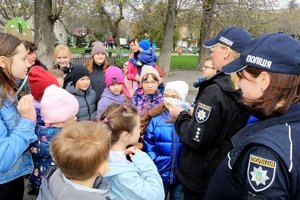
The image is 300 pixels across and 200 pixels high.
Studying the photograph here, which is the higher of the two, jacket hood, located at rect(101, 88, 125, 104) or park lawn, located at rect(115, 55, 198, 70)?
jacket hood, located at rect(101, 88, 125, 104)

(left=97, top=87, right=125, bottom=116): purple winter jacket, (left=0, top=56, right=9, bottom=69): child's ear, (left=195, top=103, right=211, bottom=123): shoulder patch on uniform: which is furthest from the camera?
(left=97, top=87, right=125, bottom=116): purple winter jacket

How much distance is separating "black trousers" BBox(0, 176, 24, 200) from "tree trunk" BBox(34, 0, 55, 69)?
8132 mm

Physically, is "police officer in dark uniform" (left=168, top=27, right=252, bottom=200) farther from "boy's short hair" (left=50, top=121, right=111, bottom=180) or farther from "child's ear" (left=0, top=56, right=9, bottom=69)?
"child's ear" (left=0, top=56, right=9, bottom=69)

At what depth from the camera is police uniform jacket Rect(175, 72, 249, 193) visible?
7.82ft

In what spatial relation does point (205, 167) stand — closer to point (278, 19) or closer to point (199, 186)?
point (199, 186)

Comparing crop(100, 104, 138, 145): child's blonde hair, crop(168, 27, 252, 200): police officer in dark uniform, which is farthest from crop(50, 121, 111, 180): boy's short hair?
crop(168, 27, 252, 200): police officer in dark uniform

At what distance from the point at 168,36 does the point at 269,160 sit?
1626 centimetres

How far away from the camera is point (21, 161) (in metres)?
2.44

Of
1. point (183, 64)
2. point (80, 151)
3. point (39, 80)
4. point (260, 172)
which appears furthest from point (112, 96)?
point (183, 64)

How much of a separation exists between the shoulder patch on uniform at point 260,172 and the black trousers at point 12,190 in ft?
5.46

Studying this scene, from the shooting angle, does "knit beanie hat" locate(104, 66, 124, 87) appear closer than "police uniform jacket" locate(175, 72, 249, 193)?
No

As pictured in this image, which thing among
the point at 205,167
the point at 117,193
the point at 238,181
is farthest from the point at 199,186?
the point at 238,181

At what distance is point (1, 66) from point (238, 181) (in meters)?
1.65

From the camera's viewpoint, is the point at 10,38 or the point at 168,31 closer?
the point at 10,38
